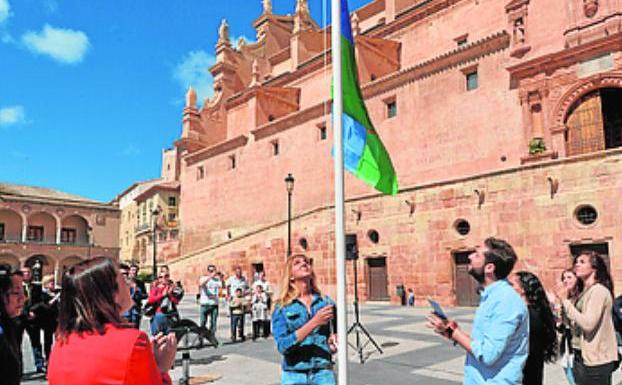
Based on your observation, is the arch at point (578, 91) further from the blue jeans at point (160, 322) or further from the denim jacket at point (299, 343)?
the denim jacket at point (299, 343)

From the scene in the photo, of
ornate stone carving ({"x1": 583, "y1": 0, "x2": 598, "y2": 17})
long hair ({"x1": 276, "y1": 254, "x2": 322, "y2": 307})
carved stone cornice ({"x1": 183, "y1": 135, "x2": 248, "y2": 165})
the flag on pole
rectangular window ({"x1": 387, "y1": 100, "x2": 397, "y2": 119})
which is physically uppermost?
ornate stone carving ({"x1": 583, "y1": 0, "x2": 598, "y2": 17})

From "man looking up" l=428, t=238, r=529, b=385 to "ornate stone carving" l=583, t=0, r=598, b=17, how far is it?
60.2 feet

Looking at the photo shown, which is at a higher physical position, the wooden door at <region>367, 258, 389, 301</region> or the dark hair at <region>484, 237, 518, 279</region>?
the dark hair at <region>484, 237, 518, 279</region>

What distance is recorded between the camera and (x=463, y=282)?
57.5 ft

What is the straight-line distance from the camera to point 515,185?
53.1 feet

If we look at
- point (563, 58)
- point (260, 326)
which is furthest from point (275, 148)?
point (260, 326)

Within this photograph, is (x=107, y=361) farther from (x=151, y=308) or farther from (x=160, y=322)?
(x=151, y=308)

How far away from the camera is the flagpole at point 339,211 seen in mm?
3152

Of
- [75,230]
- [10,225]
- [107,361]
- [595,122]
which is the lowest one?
[107,361]

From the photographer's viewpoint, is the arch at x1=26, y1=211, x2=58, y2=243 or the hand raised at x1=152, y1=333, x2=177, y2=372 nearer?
the hand raised at x1=152, y1=333, x2=177, y2=372

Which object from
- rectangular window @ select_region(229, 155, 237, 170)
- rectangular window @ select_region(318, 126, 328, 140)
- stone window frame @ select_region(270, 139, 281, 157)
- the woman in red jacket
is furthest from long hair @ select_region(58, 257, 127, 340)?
rectangular window @ select_region(229, 155, 237, 170)

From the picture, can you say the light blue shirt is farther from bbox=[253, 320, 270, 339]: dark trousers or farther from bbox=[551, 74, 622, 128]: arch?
bbox=[551, 74, 622, 128]: arch

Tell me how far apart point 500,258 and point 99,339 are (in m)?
2.35

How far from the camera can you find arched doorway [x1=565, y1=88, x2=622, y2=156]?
17.4 meters
